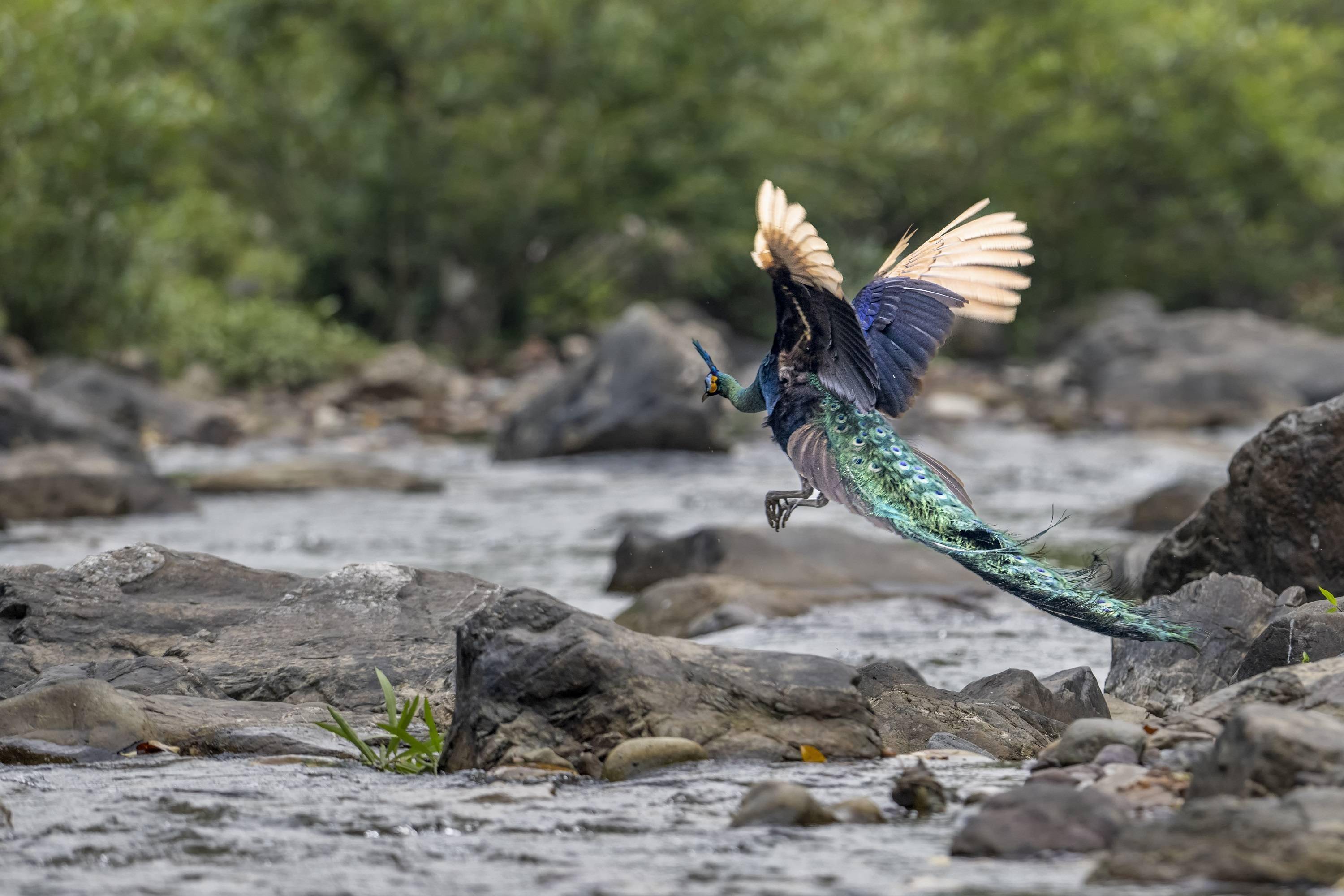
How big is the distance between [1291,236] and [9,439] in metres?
31.2

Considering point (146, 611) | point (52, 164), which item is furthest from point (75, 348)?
point (146, 611)

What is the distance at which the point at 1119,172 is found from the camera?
3788 cm

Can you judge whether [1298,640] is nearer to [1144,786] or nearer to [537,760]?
[1144,786]

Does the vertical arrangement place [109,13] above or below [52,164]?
Answer: above

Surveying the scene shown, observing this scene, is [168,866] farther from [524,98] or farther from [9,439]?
[524,98]

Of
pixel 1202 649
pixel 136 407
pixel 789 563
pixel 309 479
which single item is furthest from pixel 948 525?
pixel 136 407

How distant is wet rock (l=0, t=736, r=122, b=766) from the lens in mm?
5859

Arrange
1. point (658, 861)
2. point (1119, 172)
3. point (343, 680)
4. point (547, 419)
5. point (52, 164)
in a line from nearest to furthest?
point (658, 861) < point (343, 680) < point (547, 419) < point (52, 164) < point (1119, 172)

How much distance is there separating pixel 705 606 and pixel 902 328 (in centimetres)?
386

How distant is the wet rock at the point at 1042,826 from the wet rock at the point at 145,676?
10.9 feet

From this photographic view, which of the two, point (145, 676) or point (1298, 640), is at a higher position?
point (1298, 640)

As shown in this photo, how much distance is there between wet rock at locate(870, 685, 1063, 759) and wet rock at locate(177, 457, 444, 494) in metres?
11.5

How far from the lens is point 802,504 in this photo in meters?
6.53

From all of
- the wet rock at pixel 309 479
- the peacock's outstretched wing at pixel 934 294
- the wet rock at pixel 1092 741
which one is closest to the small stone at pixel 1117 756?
the wet rock at pixel 1092 741
